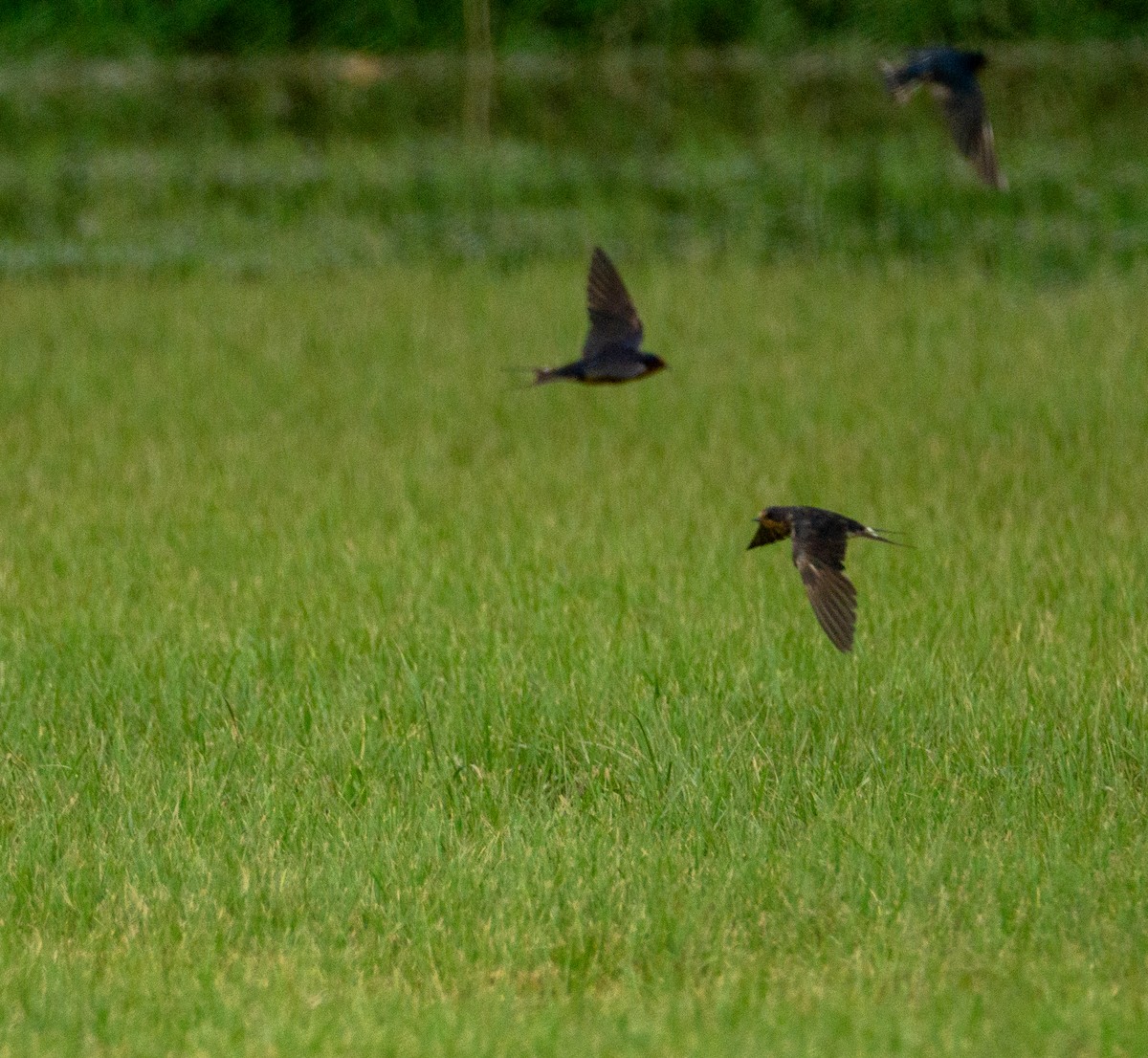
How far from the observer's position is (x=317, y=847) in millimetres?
4008

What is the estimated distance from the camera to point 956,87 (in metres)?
6.05

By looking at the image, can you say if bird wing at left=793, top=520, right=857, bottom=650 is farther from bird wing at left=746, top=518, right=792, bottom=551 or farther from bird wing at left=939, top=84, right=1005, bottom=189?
bird wing at left=939, top=84, right=1005, bottom=189

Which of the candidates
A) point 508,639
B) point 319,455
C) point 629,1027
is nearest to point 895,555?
point 508,639

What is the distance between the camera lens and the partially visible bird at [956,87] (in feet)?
19.1

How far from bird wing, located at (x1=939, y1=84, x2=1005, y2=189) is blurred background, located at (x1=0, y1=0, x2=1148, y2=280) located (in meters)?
6.69

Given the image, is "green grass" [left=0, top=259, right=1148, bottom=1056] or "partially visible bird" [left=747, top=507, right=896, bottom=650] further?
"partially visible bird" [left=747, top=507, right=896, bottom=650]

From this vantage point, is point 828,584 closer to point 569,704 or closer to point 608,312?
point 569,704

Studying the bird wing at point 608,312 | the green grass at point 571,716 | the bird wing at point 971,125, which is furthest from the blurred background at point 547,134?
the bird wing at point 608,312

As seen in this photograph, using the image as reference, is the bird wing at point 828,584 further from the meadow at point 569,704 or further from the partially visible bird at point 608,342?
the partially visible bird at point 608,342

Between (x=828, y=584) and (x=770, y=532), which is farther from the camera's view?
(x=770, y=532)

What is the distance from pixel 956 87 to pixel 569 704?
2.38 meters

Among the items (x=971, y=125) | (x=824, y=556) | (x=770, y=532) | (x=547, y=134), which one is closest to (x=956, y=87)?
(x=971, y=125)

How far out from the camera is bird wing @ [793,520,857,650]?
4219mm

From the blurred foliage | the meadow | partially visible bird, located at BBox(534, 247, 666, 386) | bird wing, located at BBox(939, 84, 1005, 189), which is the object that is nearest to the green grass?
the meadow
